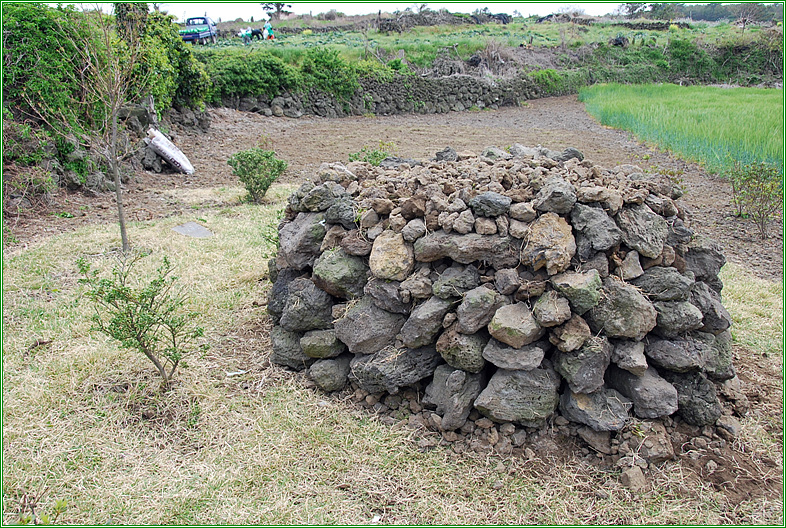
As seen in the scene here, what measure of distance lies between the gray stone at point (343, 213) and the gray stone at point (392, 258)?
1.16ft

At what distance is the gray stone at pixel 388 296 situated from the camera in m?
3.24

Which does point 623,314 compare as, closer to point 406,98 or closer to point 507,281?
point 507,281

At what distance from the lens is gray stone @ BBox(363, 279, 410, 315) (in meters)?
3.24

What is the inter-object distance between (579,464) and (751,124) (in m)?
10.5

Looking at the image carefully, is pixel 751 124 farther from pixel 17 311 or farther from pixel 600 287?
pixel 17 311

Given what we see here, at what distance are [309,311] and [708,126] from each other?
407 inches

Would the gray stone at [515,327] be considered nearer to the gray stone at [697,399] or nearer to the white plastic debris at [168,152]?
the gray stone at [697,399]

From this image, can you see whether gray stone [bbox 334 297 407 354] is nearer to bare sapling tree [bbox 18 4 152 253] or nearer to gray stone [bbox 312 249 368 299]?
gray stone [bbox 312 249 368 299]

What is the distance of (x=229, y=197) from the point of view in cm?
828

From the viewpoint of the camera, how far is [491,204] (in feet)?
10.3

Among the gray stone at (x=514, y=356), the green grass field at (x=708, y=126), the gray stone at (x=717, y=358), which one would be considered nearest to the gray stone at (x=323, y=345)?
the gray stone at (x=514, y=356)

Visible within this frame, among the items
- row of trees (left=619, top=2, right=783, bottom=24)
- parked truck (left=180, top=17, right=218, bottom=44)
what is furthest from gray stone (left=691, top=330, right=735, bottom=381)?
row of trees (left=619, top=2, right=783, bottom=24)

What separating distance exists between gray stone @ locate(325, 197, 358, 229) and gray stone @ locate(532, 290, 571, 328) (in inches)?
54.0

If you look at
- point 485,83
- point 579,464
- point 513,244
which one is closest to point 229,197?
point 513,244
